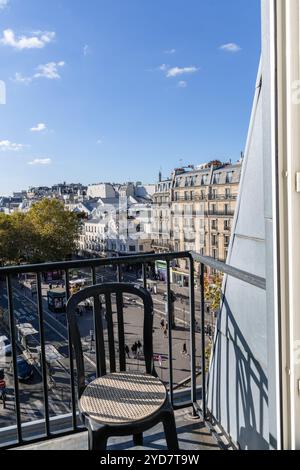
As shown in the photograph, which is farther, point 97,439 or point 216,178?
point 216,178

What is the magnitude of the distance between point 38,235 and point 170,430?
74.8ft

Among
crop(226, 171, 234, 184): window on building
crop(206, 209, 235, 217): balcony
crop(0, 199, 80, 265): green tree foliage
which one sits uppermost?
crop(226, 171, 234, 184): window on building

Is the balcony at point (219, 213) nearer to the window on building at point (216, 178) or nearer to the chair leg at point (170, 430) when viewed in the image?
the window on building at point (216, 178)

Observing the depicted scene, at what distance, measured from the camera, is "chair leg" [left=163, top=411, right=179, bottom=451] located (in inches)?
48.9

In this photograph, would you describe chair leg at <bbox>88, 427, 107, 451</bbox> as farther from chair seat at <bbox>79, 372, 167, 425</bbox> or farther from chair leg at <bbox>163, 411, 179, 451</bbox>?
chair leg at <bbox>163, 411, 179, 451</bbox>

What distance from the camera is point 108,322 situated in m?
1.56

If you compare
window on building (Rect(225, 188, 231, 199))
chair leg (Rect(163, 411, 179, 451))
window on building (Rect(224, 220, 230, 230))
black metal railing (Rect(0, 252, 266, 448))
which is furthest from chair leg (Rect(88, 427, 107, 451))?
window on building (Rect(225, 188, 231, 199))

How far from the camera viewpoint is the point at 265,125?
106 centimetres

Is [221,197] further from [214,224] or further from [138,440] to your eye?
[138,440]

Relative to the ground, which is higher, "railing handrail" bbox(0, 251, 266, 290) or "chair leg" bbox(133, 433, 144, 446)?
"railing handrail" bbox(0, 251, 266, 290)

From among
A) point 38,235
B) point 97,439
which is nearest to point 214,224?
point 38,235

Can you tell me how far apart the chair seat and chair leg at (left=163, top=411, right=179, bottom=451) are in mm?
57

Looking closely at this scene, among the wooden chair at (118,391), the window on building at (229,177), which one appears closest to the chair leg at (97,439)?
the wooden chair at (118,391)

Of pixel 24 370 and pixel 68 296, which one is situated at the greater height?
pixel 68 296
